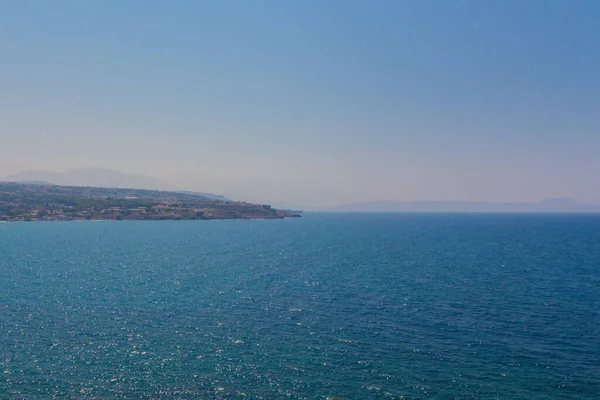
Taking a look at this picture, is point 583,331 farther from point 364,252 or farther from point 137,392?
point 364,252

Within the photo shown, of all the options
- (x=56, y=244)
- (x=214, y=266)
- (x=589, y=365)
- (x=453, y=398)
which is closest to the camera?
(x=453, y=398)

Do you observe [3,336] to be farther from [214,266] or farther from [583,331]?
[583,331]

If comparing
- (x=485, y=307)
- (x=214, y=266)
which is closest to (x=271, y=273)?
(x=214, y=266)

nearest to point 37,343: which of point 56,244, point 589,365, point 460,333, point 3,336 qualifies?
point 3,336

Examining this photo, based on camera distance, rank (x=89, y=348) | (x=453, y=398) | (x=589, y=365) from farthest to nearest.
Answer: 1. (x=89, y=348)
2. (x=589, y=365)
3. (x=453, y=398)

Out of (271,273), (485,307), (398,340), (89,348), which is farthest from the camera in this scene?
(271,273)

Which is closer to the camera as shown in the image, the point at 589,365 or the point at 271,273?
the point at 589,365

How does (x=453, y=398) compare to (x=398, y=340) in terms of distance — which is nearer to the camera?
(x=453, y=398)
